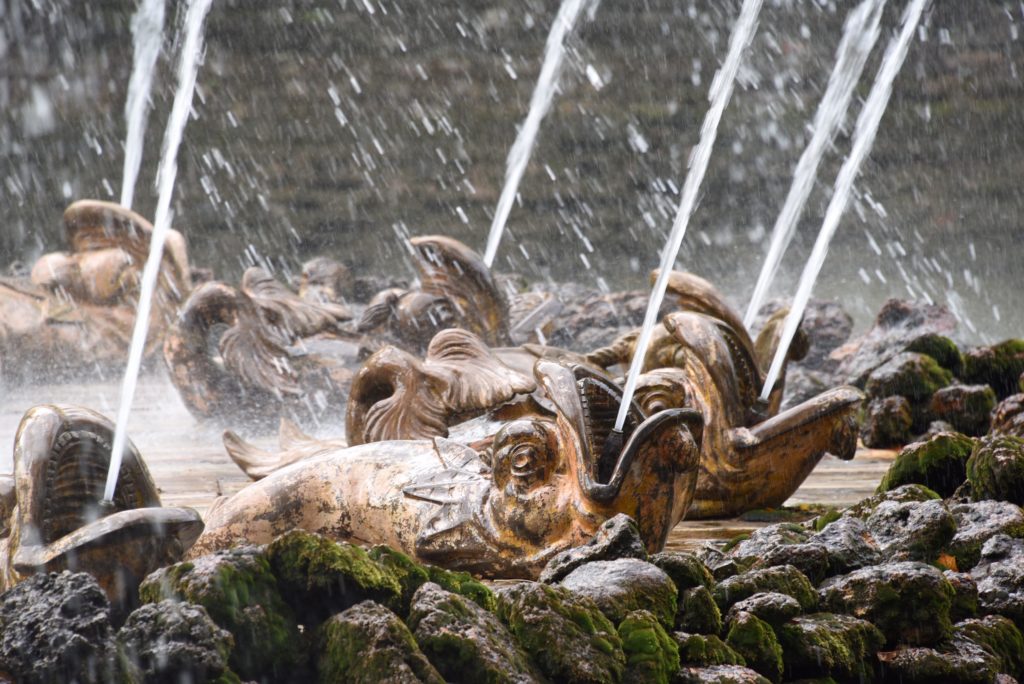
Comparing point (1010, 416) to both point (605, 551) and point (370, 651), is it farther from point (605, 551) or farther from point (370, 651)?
point (370, 651)

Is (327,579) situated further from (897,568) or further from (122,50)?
(122,50)

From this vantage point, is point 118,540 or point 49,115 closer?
point 118,540

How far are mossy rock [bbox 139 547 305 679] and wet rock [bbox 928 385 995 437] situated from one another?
5.03m

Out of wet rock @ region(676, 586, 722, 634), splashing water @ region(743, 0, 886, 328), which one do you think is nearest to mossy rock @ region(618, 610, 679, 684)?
wet rock @ region(676, 586, 722, 634)

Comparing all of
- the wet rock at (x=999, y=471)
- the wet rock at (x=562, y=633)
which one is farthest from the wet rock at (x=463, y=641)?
the wet rock at (x=999, y=471)

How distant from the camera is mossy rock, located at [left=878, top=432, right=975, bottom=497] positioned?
12.1 feet

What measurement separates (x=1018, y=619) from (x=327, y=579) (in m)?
1.51

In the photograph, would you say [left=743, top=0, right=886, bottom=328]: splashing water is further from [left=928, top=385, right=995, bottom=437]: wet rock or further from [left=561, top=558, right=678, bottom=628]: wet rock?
[left=561, top=558, right=678, bottom=628]: wet rock

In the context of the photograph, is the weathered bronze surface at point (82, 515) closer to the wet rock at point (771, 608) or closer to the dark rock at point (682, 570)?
the dark rock at point (682, 570)

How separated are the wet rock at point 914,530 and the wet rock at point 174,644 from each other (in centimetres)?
163

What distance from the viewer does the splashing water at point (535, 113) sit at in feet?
51.6

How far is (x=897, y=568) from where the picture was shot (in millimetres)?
2389

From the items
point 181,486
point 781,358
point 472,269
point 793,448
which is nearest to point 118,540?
point 793,448

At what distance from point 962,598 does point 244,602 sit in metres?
1.49
